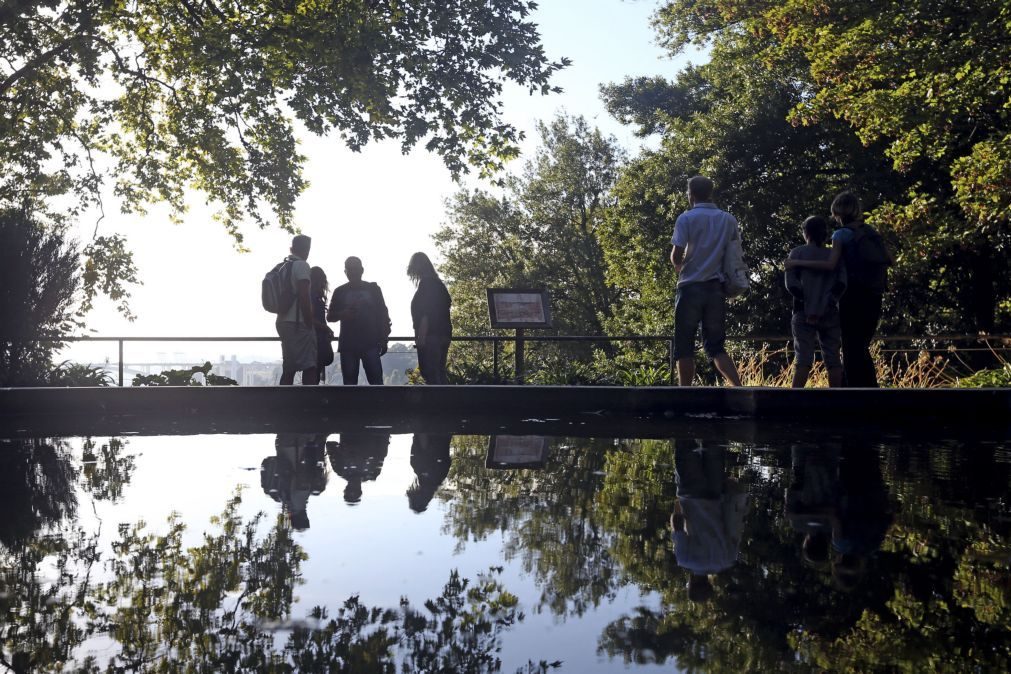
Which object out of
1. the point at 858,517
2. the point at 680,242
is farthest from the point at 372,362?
the point at 858,517

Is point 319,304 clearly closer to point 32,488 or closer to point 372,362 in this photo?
point 372,362

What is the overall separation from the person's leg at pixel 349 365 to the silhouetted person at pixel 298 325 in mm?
477

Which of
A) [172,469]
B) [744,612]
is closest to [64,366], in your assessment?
[172,469]

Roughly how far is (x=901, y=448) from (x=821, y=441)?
1.53 feet

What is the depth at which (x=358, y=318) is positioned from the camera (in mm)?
10008

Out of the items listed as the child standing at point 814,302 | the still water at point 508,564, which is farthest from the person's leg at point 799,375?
the still water at point 508,564

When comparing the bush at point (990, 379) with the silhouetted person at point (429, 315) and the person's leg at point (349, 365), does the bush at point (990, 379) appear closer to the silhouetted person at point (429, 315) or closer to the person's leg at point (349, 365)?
the silhouetted person at point (429, 315)

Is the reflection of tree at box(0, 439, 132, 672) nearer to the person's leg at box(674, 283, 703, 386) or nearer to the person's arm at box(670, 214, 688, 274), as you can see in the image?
the person's leg at box(674, 283, 703, 386)

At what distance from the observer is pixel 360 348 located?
10031mm

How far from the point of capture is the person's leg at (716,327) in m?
7.88

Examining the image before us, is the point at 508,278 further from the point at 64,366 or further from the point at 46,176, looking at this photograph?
the point at 64,366

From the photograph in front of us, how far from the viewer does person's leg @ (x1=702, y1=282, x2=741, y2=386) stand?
7.88 meters

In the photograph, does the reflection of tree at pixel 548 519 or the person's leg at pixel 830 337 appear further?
the person's leg at pixel 830 337

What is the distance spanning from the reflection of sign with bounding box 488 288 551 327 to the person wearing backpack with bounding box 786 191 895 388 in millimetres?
6570
